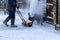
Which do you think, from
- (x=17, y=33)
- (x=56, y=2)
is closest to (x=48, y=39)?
(x=17, y=33)

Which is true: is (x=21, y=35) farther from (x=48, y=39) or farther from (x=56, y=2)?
(x=56, y=2)

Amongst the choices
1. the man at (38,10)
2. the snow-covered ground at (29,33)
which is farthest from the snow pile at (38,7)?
the snow-covered ground at (29,33)

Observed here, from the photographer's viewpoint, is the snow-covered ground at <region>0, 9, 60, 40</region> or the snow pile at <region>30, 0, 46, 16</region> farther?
the snow pile at <region>30, 0, 46, 16</region>

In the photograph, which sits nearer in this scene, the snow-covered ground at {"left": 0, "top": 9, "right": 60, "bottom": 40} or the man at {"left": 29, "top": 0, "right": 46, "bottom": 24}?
the snow-covered ground at {"left": 0, "top": 9, "right": 60, "bottom": 40}

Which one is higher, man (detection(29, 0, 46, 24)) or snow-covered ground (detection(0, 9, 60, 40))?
man (detection(29, 0, 46, 24))

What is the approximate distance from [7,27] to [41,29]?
1.80 meters

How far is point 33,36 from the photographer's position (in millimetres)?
11352

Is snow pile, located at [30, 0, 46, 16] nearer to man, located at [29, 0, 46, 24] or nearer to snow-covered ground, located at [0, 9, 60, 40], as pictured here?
man, located at [29, 0, 46, 24]

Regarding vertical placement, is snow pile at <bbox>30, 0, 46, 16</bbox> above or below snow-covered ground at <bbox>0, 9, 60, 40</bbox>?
above

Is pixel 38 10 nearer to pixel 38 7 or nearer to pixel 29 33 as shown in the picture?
pixel 38 7

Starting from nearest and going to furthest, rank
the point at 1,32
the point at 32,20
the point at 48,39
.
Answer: the point at 48,39, the point at 1,32, the point at 32,20

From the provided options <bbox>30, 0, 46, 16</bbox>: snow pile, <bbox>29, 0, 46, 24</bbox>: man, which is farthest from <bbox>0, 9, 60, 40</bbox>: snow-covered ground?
<bbox>30, 0, 46, 16</bbox>: snow pile

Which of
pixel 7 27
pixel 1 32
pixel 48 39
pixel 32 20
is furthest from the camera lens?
pixel 32 20

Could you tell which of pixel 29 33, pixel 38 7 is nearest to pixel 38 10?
pixel 38 7
